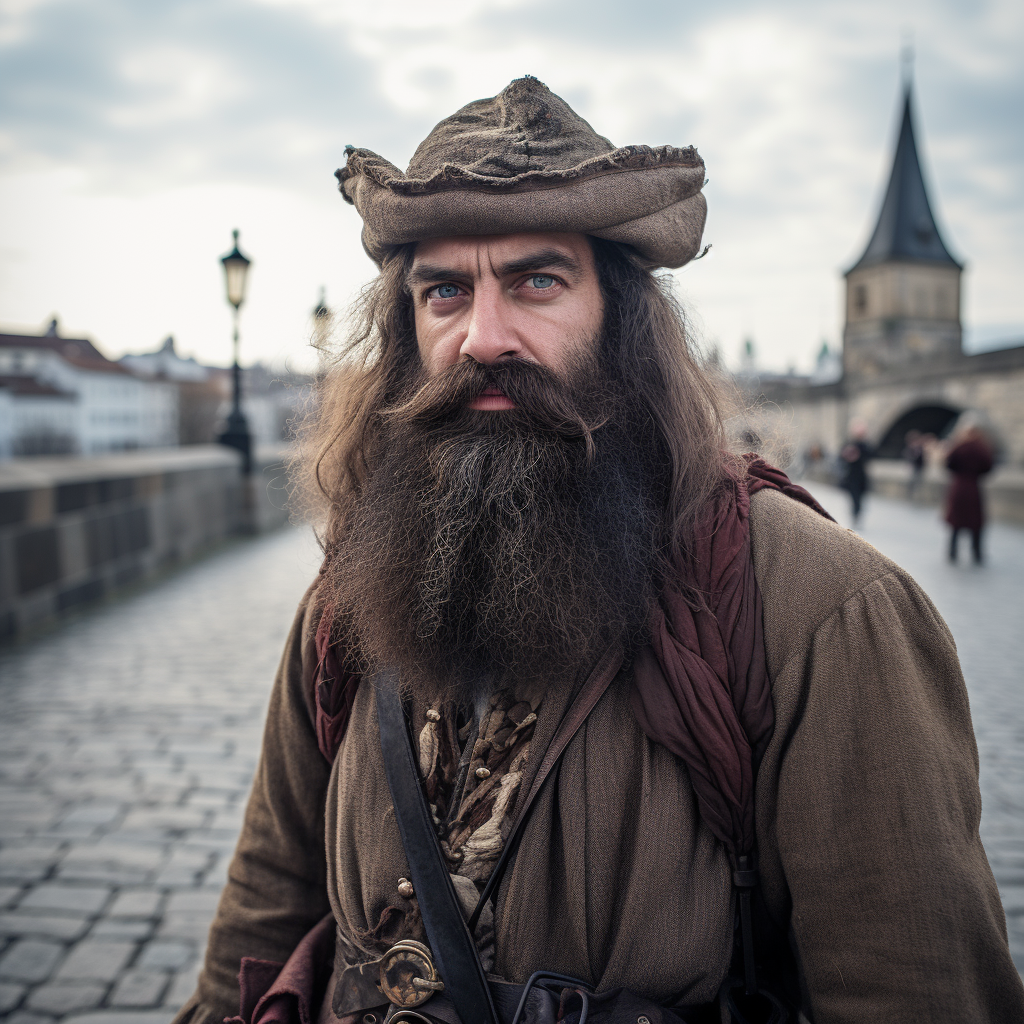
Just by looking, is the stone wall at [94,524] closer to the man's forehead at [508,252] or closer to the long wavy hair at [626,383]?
the long wavy hair at [626,383]

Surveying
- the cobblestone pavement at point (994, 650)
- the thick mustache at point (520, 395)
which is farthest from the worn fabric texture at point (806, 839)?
the cobblestone pavement at point (994, 650)

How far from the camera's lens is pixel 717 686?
4.17 ft

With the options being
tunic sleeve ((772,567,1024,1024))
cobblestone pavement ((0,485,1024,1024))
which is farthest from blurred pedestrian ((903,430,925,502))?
tunic sleeve ((772,567,1024,1024))

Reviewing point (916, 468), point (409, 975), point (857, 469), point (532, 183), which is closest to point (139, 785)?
point (409, 975)

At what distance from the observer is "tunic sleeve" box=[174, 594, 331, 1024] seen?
5.16 feet

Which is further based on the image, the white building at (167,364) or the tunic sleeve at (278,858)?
the white building at (167,364)

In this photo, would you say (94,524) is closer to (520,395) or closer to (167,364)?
(520,395)

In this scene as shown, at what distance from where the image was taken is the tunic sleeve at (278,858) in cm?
157

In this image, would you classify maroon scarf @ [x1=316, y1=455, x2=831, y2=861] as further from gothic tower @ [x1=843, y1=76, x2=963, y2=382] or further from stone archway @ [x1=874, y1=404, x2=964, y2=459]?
gothic tower @ [x1=843, y1=76, x2=963, y2=382]

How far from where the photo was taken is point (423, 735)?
58.4 inches

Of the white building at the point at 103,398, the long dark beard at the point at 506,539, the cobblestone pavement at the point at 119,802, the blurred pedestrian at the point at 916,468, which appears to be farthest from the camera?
the white building at the point at 103,398

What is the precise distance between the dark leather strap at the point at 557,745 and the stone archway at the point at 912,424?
146ft

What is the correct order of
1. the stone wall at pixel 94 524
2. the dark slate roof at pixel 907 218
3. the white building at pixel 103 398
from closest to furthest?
the stone wall at pixel 94 524 < the dark slate roof at pixel 907 218 < the white building at pixel 103 398

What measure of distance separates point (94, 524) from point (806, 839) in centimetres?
750
